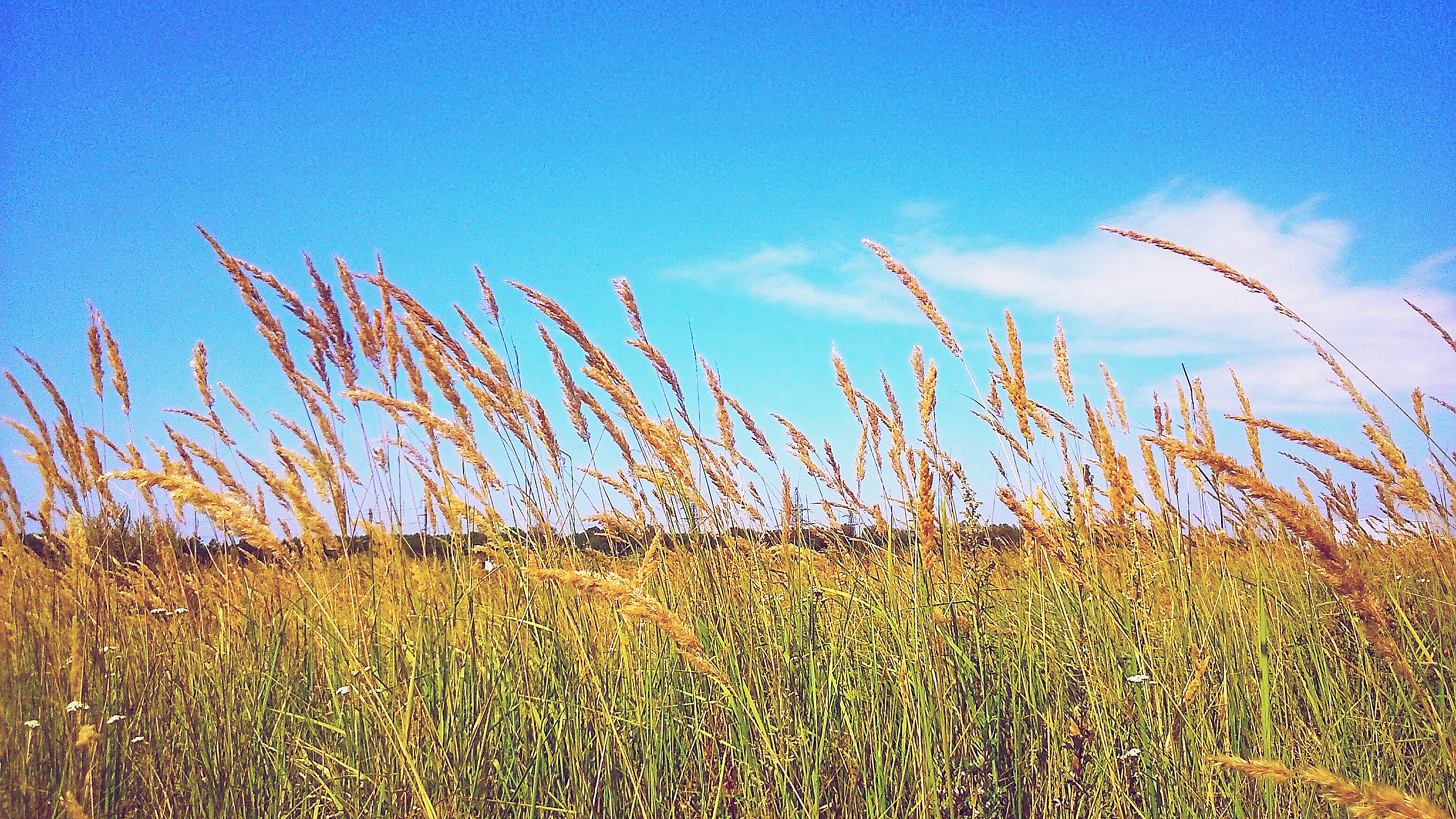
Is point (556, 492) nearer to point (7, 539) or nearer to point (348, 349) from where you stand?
point (348, 349)

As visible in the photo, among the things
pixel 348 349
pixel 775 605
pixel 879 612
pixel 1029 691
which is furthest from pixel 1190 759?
pixel 348 349

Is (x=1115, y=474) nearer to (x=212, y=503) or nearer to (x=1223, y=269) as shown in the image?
(x=1223, y=269)

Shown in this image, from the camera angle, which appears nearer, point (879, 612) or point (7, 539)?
point (879, 612)

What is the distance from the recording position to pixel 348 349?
275 cm

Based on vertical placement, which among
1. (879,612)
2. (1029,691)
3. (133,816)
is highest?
(879,612)

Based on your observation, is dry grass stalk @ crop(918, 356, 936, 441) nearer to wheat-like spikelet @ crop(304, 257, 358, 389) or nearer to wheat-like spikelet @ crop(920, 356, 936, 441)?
wheat-like spikelet @ crop(920, 356, 936, 441)

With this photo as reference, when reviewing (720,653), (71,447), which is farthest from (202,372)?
(720,653)

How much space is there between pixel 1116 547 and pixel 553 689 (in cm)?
220

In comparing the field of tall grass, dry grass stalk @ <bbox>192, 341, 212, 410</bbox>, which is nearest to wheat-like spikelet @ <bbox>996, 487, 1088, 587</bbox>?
the field of tall grass

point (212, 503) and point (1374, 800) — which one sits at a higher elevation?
point (212, 503)

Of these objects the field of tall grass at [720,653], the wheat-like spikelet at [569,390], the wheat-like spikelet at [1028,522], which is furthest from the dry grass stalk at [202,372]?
the wheat-like spikelet at [1028,522]

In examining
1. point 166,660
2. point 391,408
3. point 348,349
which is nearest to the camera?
point 391,408

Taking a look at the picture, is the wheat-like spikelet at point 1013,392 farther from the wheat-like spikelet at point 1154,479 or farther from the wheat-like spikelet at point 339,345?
the wheat-like spikelet at point 339,345

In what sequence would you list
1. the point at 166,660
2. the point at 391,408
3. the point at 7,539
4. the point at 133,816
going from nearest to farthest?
the point at 133,816 → the point at 391,408 → the point at 166,660 → the point at 7,539
